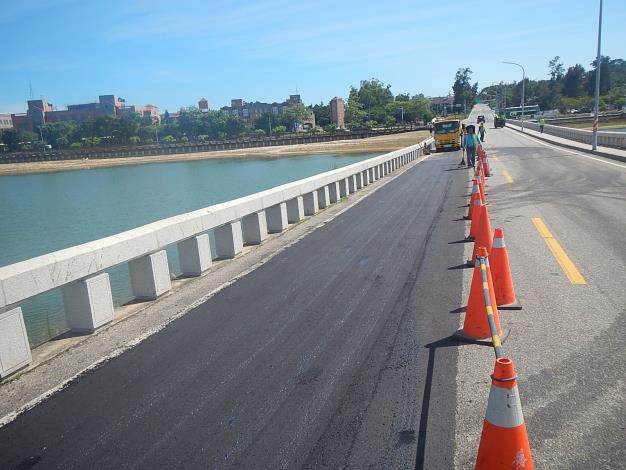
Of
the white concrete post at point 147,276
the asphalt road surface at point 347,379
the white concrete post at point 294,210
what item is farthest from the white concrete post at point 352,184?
the white concrete post at point 147,276

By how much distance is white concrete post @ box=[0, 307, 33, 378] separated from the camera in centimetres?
508

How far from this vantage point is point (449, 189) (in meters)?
18.1

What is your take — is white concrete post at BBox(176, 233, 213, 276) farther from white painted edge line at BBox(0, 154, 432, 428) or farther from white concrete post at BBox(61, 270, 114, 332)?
white concrete post at BBox(61, 270, 114, 332)

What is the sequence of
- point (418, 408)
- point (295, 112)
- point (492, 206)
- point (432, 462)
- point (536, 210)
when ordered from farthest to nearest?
point (295, 112)
point (492, 206)
point (536, 210)
point (418, 408)
point (432, 462)

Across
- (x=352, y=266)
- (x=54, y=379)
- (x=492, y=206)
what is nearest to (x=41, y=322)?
(x=54, y=379)

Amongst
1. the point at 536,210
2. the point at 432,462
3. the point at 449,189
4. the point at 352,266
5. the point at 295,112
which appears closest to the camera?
the point at 432,462

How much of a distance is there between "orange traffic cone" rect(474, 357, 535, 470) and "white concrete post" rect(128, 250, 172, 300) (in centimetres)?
535

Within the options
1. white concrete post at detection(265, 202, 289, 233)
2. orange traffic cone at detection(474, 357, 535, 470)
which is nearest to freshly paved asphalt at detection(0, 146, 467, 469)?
orange traffic cone at detection(474, 357, 535, 470)

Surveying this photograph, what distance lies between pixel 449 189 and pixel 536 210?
5131 millimetres

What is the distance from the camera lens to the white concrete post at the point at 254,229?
10930 millimetres

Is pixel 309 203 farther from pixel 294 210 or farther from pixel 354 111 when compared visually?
pixel 354 111

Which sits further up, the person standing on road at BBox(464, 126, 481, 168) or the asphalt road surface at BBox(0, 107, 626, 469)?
the person standing on road at BBox(464, 126, 481, 168)

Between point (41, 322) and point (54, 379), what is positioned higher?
point (54, 379)

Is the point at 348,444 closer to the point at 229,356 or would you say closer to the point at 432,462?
the point at 432,462
